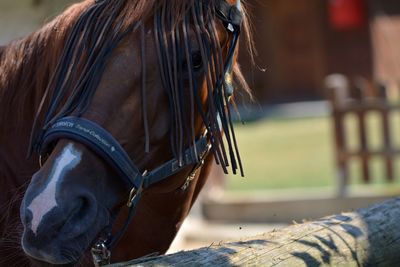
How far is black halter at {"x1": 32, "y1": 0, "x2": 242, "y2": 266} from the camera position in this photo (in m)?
2.59

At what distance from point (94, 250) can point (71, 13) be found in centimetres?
85

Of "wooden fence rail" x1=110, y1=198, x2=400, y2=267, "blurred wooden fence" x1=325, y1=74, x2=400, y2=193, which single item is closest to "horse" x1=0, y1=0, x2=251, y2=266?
"wooden fence rail" x1=110, y1=198, x2=400, y2=267

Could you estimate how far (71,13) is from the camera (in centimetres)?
310

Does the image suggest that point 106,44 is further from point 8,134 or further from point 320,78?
point 320,78

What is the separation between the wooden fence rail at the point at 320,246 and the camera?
8.48 feet

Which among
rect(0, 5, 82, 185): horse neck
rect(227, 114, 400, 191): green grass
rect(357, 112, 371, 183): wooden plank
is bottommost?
rect(227, 114, 400, 191): green grass

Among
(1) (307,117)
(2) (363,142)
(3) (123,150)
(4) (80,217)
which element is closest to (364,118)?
(2) (363,142)

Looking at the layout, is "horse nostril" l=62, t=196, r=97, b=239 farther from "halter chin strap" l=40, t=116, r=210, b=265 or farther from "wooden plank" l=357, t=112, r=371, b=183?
"wooden plank" l=357, t=112, r=371, b=183

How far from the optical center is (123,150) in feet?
8.68

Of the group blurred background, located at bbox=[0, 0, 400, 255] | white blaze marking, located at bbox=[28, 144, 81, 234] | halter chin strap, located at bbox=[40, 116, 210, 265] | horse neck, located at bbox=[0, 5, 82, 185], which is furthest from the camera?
blurred background, located at bbox=[0, 0, 400, 255]

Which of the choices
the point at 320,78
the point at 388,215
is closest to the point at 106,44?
the point at 388,215

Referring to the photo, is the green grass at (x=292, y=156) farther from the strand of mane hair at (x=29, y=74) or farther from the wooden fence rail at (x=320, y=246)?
the strand of mane hair at (x=29, y=74)

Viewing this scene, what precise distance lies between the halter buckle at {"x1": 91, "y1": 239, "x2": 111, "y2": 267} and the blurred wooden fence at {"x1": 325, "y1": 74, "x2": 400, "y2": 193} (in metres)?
7.58

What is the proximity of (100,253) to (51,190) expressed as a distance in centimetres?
44
